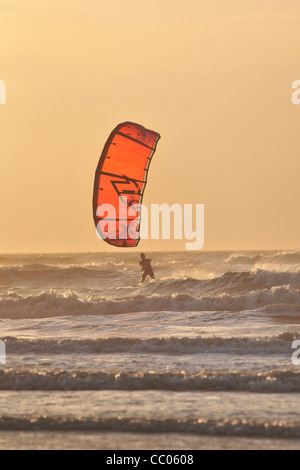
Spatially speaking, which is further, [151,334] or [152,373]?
[151,334]

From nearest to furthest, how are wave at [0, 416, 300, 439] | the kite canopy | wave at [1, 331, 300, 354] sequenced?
wave at [0, 416, 300, 439] → wave at [1, 331, 300, 354] → the kite canopy

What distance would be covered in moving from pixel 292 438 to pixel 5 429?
282cm

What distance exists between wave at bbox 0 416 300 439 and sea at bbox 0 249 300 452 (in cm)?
1

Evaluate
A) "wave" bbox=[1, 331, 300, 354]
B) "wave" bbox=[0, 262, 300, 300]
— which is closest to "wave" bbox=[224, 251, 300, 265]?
"wave" bbox=[0, 262, 300, 300]

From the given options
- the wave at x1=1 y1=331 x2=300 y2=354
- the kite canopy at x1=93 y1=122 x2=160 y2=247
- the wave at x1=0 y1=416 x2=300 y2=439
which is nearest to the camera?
the wave at x1=0 y1=416 x2=300 y2=439

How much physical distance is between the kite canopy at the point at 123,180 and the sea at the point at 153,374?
1919mm

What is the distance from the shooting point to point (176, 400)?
893 cm

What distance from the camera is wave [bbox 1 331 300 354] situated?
1213 centimetres

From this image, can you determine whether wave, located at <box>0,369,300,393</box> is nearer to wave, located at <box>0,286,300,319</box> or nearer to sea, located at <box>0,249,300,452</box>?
sea, located at <box>0,249,300,452</box>

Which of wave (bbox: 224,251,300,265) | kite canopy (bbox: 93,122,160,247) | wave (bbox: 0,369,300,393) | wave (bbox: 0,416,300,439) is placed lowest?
wave (bbox: 0,416,300,439)
